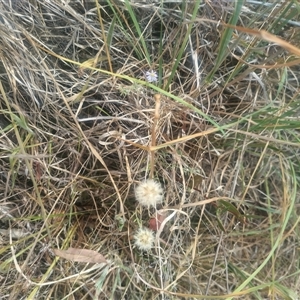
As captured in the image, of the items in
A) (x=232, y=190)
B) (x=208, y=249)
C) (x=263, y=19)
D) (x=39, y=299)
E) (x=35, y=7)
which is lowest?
(x=39, y=299)

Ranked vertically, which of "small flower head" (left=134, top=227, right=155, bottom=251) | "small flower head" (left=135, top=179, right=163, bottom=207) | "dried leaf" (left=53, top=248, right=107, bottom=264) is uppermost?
"small flower head" (left=135, top=179, right=163, bottom=207)

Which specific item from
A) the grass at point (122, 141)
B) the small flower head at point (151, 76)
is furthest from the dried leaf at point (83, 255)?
the small flower head at point (151, 76)

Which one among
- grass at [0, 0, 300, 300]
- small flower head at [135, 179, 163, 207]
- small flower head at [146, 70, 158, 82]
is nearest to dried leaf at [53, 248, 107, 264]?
grass at [0, 0, 300, 300]

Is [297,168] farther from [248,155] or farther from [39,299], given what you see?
[39,299]

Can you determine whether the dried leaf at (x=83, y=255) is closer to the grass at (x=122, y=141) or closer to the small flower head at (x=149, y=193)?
the grass at (x=122, y=141)

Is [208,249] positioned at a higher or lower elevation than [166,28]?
lower

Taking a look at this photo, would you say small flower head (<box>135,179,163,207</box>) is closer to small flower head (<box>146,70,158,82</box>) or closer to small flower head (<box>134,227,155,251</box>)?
small flower head (<box>134,227,155,251</box>)

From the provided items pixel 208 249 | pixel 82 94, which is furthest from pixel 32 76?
pixel 208 249
